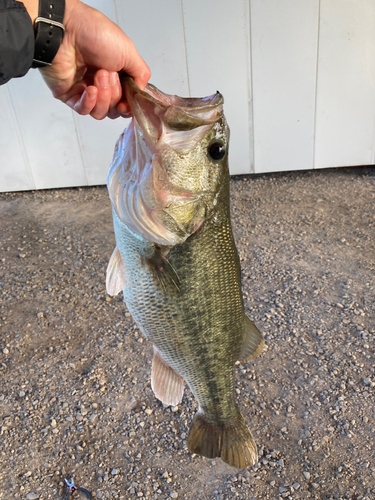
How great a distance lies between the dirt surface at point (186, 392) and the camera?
6.88ft

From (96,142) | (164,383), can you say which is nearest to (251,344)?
(164,383)

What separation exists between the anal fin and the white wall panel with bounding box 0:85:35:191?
4947mm

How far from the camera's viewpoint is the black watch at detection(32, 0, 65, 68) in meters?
1.28

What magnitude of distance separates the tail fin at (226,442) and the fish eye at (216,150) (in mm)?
1066

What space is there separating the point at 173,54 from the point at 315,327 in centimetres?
378

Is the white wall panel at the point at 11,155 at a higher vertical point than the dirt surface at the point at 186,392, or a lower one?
higher

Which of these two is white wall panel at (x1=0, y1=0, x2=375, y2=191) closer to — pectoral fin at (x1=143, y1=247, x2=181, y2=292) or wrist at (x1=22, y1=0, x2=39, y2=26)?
wrist at (x1=22, y1=0, x2=39, y2=26)

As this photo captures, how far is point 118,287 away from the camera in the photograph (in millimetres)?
1425

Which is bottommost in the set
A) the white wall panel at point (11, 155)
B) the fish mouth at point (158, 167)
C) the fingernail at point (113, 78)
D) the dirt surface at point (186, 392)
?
the dirt surface at point (186, 392)

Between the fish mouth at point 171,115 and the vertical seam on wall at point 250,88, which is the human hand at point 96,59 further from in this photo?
the vertical seam on wall at point 250,88

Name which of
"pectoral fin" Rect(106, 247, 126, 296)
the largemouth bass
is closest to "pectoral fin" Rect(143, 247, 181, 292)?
the largemouth bass

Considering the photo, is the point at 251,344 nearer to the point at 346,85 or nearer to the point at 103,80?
the point at 103,80

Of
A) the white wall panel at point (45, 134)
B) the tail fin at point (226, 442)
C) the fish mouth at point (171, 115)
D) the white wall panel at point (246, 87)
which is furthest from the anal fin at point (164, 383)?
the white wall panel at point (45, 134)

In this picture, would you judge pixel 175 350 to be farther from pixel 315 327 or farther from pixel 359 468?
pixel 315 327
